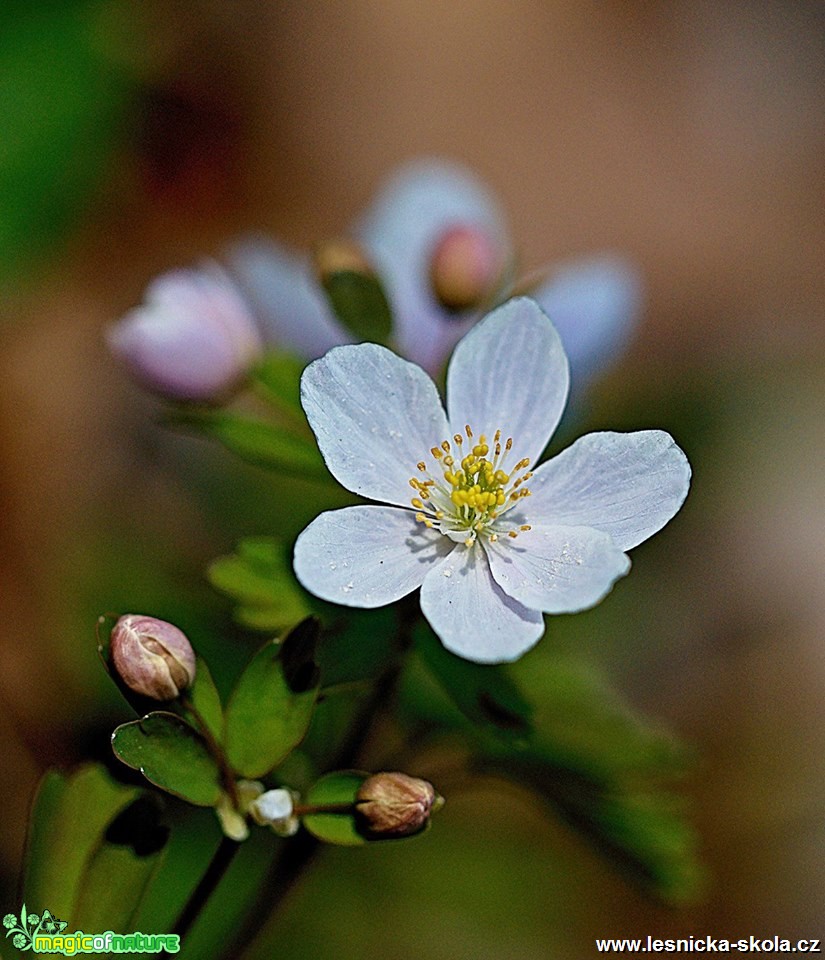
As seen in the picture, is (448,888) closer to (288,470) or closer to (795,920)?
(795,920)

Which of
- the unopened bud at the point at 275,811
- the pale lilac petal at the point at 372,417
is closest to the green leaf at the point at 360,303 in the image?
the pale lilac petal at the point at 372,417

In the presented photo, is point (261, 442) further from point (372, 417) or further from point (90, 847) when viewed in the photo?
point (90, 847)

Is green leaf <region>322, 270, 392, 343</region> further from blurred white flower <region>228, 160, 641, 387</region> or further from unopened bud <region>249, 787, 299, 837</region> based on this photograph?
unopened bud <region>249, 787, 299, 837</region>

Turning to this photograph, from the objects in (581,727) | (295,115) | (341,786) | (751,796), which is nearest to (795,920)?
(751,796)

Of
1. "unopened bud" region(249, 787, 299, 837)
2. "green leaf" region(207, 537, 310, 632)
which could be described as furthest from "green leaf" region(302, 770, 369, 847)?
"green leaf" region(207, 537, 310, 632)

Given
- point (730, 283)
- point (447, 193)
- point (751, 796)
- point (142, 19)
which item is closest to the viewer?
point (447, 193)

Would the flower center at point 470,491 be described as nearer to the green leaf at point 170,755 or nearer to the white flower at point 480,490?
the white flower at point 480,490
